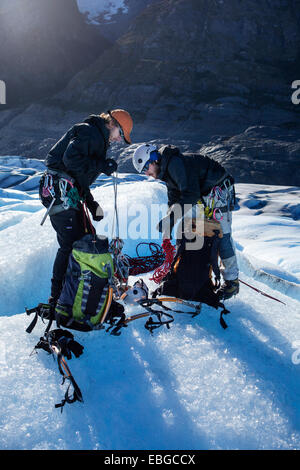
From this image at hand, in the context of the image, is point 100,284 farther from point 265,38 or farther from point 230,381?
point 265,38

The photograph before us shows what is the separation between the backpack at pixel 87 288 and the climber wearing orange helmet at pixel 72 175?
228mm

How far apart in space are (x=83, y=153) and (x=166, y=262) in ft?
4.01

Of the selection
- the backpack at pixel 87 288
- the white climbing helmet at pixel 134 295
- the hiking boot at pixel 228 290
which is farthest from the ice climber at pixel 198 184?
the backpack at pixel 87 288

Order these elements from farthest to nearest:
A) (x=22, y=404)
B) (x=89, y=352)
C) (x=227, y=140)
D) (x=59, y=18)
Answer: (x=59, y=18) → (x=227, y=140) → (x=89, y=352) → (x=22, y=404)

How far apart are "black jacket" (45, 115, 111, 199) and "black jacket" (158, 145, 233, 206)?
1.44 feet

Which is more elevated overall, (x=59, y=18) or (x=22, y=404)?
(x=59, y=18)

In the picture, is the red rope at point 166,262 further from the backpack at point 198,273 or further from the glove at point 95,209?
the glove at point 95,209

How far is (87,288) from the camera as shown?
1871 millimetres

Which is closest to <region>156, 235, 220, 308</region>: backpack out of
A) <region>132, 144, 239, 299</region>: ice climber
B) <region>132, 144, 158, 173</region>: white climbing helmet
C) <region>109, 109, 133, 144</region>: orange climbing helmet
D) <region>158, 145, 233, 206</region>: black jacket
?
<region>132, 144, 239, 299</region>: ice climber

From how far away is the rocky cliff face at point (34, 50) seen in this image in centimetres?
3650

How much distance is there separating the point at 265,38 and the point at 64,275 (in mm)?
40078

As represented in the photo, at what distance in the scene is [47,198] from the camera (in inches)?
86.0

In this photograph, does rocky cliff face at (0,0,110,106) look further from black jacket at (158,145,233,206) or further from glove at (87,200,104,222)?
black jacket at (158,145,233,206)
